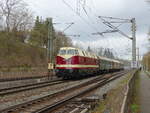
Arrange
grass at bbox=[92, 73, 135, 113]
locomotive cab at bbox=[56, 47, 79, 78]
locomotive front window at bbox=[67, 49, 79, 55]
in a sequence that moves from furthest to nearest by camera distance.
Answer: locomotive front window at bbox=[67, 49, 79, 55]
locomotive cab at bbox=[56, 47, 79, 78]
grass at bbox=[92, 73, 135, 113]

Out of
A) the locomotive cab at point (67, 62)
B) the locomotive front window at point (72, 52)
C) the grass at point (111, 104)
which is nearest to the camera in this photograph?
the grass at point (111, 104)

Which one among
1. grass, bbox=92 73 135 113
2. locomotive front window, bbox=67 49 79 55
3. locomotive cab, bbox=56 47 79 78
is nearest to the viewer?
grass, bbox=92 73 135 113

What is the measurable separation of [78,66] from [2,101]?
63.8ft

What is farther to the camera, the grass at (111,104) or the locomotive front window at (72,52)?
the locomotive front window at (72,52)

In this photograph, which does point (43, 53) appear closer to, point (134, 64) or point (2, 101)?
point (134, 64)

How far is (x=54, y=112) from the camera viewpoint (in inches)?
505

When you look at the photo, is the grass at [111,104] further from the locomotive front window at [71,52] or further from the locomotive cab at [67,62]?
the locomotive front window at [71,52]

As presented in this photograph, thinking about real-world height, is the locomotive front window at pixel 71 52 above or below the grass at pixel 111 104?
above

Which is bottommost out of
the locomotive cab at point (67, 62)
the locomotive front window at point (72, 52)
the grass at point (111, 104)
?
the grass at point (111, 104)

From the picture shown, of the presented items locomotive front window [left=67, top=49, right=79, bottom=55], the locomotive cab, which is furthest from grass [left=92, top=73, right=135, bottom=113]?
locomotive front window [left=67, top=49, right=79, bottom=55]

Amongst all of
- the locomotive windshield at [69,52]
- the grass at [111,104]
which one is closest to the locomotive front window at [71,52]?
the locomotive windshield at [69,52]

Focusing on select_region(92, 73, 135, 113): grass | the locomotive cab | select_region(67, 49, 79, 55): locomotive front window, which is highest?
select_region(67, 49, 79, 55): locomotive front window

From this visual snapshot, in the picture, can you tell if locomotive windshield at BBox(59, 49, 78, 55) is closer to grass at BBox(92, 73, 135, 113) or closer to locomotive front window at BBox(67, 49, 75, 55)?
locomotive front window at BBox(67, 49, 75, 55)

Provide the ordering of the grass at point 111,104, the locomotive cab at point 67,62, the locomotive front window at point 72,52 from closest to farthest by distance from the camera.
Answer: the grass at point 111,104, the locomotive cab at point 67,62, the locomotive front window at point 72,52
